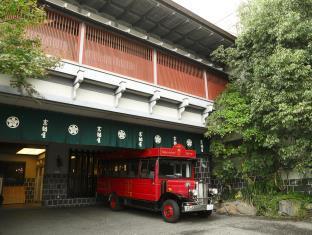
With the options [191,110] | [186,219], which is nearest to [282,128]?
[191,110]

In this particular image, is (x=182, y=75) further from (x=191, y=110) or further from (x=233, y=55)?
(x=233, y=55)

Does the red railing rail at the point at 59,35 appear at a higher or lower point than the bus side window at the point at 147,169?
higher

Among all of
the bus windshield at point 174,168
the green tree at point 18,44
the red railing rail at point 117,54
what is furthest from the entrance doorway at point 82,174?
the green tree at point 18,44

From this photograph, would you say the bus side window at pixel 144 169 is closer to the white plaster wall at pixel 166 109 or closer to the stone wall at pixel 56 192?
the white plaster wall at pixel 166 109

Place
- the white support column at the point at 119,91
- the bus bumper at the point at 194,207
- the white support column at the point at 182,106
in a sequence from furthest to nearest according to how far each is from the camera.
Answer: the white support column at the point at 182,106, the bus bumper at the point at 194,207, the white support column at the point at 119,91

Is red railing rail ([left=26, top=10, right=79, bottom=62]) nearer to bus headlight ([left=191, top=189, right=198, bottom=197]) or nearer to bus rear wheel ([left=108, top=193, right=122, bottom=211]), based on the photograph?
bus headlight ([left=191, top=189, right=198, bottom=197])

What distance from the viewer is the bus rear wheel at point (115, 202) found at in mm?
14516

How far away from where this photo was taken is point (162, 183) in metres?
11.8

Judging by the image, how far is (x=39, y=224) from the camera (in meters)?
11.1

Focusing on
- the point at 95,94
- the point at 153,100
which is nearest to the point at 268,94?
the point at 153,100

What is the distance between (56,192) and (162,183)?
771 centimetres

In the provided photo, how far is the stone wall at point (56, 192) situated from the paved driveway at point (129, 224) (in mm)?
2204

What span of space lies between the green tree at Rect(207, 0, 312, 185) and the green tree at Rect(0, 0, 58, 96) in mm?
8873

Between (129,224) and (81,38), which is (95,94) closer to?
(81,38)
